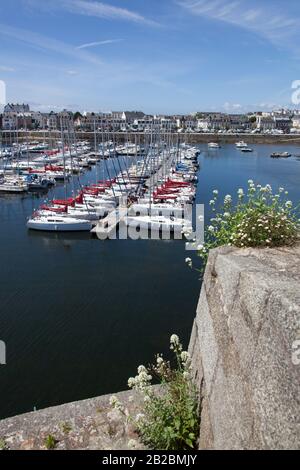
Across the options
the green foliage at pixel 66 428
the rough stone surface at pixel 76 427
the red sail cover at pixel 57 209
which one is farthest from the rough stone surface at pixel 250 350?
the red sail cover at pixel 57 209

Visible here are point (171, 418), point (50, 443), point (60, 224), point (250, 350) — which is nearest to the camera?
point (250, 350)

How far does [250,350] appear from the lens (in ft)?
10.5

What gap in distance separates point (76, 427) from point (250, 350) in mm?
3313

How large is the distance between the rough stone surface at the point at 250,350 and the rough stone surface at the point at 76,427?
1.34 metres

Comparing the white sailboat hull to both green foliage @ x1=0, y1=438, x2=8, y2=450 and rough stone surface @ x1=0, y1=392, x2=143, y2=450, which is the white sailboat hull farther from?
green foliage @ x1=0, y1=438, x2=8, y2=450

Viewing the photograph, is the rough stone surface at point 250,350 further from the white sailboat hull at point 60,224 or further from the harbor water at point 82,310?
the white sailboat hull at point 60,224

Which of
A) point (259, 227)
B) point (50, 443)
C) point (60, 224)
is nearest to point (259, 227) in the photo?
point (259, 227)

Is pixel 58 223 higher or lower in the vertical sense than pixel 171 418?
lower

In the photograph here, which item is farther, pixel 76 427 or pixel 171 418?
pixel 76 427

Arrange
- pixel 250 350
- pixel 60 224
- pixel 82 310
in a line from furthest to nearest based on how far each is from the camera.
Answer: pixel 60 224, pixel 82 310, pixel 250 350

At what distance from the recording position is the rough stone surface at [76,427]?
4988mm

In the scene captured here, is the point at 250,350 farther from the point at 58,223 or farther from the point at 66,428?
the point at 58,223

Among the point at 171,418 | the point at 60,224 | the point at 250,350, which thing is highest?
the point at 250,350
